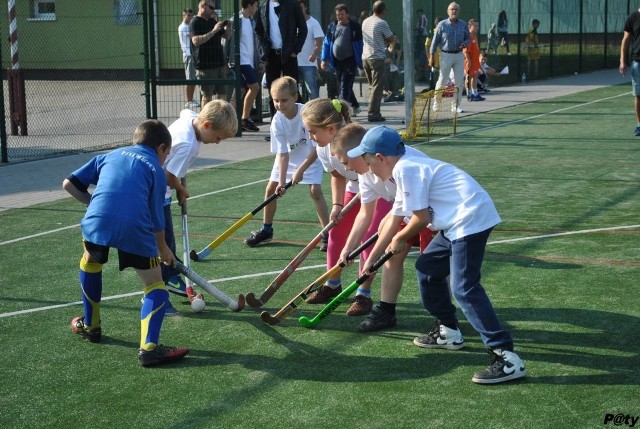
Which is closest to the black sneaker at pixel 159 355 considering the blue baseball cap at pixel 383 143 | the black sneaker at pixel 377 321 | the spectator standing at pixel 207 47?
the black sneaker at pixel 377 321

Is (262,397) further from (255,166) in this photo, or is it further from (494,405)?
(255,166)

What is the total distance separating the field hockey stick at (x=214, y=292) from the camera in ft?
20.2

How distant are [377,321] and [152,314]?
1400 millimetres

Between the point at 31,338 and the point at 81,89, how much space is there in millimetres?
21306

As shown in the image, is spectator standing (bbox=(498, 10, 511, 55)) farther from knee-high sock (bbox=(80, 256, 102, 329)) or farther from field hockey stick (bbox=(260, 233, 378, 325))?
knee-high sock (bbox=(80, 256, 102, 329))

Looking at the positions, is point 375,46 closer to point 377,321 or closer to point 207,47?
point 207,47

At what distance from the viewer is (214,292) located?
6277 mm

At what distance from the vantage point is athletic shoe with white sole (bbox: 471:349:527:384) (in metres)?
4.98

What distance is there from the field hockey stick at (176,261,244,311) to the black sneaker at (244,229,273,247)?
195cm

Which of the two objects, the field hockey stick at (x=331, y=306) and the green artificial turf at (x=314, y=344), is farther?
the field hockey stick at (x=331, y=306)

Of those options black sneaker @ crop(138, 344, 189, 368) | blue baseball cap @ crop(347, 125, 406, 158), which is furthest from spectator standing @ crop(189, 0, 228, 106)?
blue baseball cap @ crop(347, 125, 406, 158)

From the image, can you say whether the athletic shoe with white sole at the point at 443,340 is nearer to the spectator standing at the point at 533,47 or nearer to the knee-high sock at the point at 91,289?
the knee-high sock at the point at 91,289

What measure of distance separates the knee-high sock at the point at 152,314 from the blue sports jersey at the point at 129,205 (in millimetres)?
227

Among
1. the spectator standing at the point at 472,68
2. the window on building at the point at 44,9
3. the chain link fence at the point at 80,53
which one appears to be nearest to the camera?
the spectator standing at the point at 472,68
